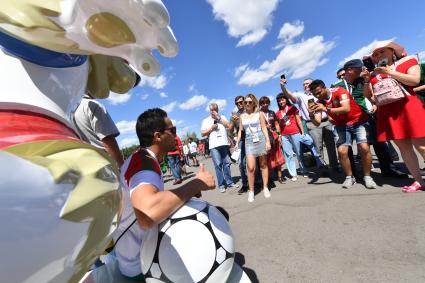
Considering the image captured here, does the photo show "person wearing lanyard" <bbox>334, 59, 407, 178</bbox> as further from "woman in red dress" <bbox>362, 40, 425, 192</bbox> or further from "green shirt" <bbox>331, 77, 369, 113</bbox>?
"woman in red dress" <bbox>362, 40, 425, 192</bbox>

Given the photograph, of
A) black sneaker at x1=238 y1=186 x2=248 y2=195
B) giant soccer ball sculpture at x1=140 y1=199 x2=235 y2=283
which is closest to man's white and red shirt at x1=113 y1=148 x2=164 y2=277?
giant soccer ball sculpture at x1=140 y1=199 x2=235 y2=283

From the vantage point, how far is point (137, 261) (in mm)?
1609

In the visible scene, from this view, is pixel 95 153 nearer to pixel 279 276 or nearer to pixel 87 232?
pixel 87 232

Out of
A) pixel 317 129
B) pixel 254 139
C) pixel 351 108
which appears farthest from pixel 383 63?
pixel 317 129

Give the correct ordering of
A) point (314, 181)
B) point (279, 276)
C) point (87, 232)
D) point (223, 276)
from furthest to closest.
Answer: point (314, 181) < point (279, 276) < point (223, 276) < point (87, 232)

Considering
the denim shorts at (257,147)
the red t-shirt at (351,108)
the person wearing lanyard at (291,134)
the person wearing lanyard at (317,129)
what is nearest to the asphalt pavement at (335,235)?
the denim shorts at (257,147)

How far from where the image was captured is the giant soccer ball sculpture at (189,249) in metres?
1.30

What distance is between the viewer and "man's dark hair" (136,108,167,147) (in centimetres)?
204

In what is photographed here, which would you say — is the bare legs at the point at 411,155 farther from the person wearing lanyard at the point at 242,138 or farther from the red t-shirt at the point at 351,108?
the person wearing lanyard at the point at 242,138

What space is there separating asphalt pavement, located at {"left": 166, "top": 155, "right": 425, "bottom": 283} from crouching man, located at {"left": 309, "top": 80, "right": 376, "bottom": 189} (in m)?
0.29

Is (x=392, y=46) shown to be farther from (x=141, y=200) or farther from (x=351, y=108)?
(x=141, y=200)

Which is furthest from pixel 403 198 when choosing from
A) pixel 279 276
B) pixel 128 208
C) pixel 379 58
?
pixel 128 208

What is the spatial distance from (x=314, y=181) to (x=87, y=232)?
481 cm

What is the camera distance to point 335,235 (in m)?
2.70
